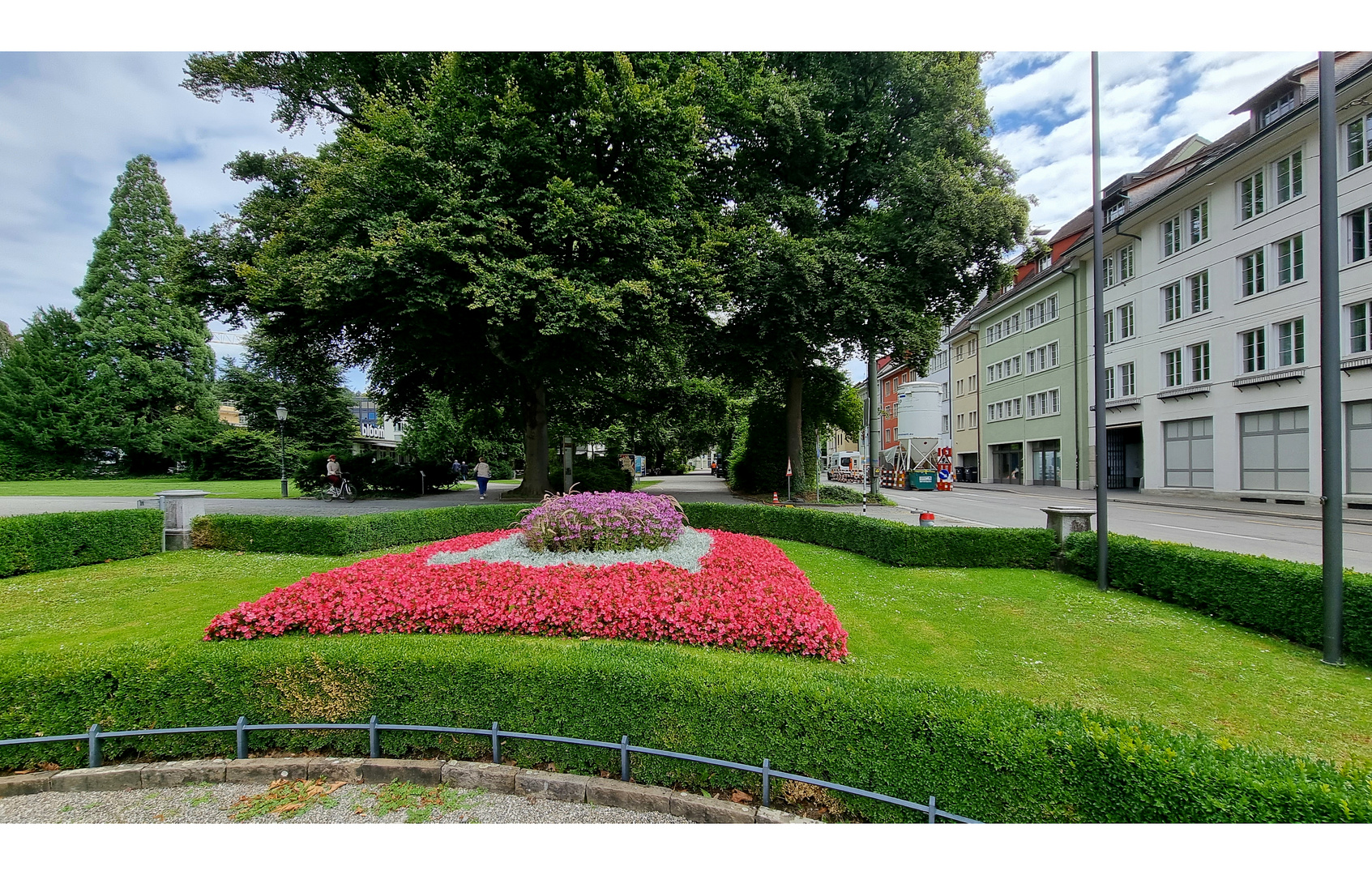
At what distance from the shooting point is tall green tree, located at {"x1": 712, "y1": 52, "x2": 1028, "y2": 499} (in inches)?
769

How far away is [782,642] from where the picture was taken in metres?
5.47

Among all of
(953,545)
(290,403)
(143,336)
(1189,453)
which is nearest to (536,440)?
(953,545)

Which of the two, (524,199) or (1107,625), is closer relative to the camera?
(1107,625)

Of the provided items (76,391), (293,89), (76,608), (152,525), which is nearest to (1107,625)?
(76,608)

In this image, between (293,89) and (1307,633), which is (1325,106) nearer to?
(1307,633)

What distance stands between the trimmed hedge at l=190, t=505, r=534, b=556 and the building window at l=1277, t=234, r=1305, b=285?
96.5 feet

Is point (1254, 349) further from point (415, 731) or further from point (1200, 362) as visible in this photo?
point (415, 731)

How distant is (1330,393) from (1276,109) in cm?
2736

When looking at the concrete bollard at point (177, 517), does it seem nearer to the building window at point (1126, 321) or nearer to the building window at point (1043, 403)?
the building window at point (1126, 321)

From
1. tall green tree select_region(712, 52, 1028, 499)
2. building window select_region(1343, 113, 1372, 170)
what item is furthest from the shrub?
building window select_region(1343, 113, 1372, 170)

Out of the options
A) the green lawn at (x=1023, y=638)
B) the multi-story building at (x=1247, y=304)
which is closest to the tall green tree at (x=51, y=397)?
the green lawn at (x=1023, y=638)

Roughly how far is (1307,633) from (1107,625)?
185cm

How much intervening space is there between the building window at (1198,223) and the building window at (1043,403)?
1204cm

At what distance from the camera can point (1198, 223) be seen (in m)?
25.7
